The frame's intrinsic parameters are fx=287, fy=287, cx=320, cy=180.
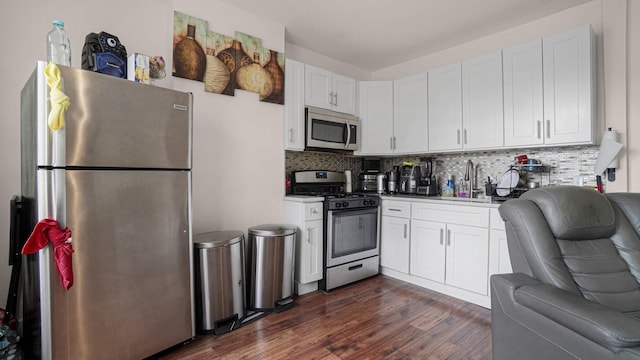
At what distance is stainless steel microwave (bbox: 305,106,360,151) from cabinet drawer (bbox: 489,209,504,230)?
1.71 metres

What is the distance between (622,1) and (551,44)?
0.57 m

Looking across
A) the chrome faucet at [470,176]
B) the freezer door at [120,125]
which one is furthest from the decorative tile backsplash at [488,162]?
the freezer door at [120,125]

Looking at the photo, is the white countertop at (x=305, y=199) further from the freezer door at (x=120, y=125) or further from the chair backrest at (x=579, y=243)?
the chair backrest at (x=579, y=243)

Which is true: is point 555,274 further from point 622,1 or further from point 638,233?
point 622,1

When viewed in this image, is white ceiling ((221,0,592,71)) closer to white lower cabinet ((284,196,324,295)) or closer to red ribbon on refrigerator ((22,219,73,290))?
white lower cabinet ((284,196,324,295))

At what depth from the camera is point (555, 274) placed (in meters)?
1.46

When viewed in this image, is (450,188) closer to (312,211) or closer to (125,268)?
(312,211)

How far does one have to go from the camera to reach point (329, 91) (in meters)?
3.39

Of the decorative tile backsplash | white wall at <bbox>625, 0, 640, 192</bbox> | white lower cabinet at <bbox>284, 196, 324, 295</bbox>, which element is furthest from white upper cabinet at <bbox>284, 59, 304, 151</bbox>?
white wall at <bbox>625, 0, 640, 192</bbox>

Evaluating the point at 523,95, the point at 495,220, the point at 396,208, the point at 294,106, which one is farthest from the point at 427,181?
the point at 294,106

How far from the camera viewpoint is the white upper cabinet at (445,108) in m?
3.12

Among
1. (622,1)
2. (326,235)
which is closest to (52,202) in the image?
(326,235)

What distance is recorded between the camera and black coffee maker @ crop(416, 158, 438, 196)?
11.1ft

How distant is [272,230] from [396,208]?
150cm
